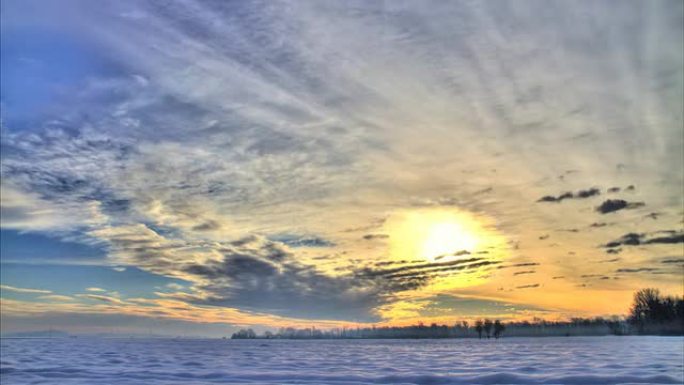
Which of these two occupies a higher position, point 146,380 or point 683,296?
point 683,296

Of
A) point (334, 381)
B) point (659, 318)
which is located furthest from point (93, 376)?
point (659, 318)

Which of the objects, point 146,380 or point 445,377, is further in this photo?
point 445,377

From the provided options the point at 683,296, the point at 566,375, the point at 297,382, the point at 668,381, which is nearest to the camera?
the point at 668,381

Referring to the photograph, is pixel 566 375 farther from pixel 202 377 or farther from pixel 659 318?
pixel 659 318

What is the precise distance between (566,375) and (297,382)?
767 inches

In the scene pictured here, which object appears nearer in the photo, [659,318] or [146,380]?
[146,380]

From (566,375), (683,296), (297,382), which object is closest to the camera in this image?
(297,382)

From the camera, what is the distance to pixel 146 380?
118 ft

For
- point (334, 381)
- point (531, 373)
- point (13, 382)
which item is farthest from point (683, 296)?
point (13, 382)

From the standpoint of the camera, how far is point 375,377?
130 feet

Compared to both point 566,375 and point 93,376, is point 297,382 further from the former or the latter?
point 566,375

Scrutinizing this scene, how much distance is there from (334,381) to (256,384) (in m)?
5.38

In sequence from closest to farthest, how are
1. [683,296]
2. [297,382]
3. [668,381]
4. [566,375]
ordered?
[668,381]
[297,382]
[566,375]
[683,296]

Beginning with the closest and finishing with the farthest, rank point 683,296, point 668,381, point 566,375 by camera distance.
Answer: point 668,381 < point 566,375 < point 683,296
